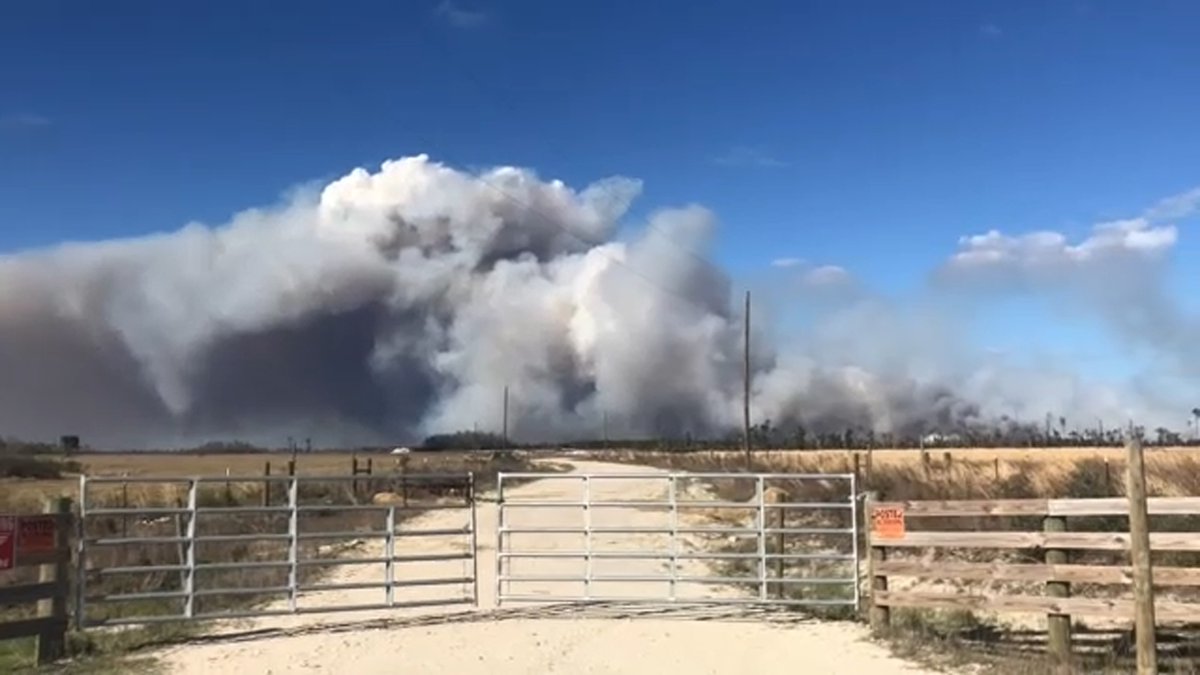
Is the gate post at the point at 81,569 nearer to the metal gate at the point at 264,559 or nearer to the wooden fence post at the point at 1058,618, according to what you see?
the metal gate at the point at 264,559

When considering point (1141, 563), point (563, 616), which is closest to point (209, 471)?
point (563, 616)

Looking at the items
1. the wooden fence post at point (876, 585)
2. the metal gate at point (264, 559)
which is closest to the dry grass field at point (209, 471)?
the metal gate at point (264, 559)

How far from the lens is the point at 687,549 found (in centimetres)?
2233

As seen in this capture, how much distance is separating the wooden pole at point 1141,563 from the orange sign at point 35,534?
1041cm

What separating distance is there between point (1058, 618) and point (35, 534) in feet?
33.6

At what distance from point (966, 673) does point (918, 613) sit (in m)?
3.01

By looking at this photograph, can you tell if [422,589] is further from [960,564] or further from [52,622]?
[960,564]

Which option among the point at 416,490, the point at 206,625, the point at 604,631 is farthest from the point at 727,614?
the point at 416,490

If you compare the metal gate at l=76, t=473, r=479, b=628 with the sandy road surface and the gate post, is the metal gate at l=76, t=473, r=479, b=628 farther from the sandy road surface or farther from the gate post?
the sandy road surface

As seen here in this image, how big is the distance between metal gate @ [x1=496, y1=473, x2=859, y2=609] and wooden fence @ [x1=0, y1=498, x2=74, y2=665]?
15.8 feet

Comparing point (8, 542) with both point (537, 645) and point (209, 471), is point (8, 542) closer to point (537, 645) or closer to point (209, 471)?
point (537, 645)

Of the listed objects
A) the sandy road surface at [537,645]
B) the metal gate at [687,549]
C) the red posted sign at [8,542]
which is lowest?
the sandy road surface at [537,645]

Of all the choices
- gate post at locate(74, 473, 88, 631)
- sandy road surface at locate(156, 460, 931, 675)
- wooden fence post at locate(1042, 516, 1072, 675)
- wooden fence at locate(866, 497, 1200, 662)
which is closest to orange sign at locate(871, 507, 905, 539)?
wooden fence at locate(866, 497, 1200, 662)

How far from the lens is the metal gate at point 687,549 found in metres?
14.1
